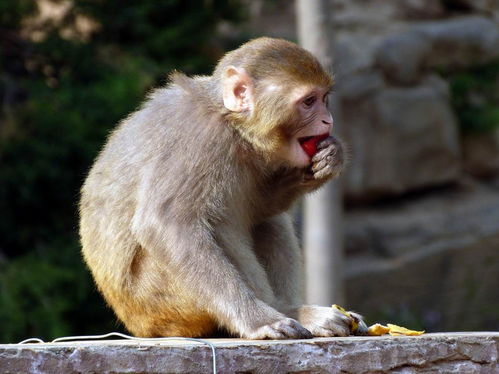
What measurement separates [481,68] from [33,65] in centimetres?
596

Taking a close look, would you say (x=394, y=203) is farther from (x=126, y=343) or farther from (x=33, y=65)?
(x=126, y=343)

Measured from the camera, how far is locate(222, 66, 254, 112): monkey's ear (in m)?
4.86

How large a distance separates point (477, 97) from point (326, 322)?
9.12m

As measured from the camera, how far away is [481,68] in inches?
510

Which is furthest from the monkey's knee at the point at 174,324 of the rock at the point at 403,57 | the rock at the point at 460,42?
the rock at the point at 460,42

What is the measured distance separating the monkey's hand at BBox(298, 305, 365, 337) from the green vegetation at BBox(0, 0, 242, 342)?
4.62 meters

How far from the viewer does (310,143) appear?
4.91 meters

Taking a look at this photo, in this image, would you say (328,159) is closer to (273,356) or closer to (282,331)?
(282,331)

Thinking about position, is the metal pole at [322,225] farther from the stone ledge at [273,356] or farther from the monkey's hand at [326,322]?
the stone ledge at [273,356]

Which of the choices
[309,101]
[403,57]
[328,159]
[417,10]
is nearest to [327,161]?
[328,159]

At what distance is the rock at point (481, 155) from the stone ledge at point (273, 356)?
8747 millimetres

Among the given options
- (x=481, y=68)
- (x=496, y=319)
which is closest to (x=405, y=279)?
(x=496, y=319)

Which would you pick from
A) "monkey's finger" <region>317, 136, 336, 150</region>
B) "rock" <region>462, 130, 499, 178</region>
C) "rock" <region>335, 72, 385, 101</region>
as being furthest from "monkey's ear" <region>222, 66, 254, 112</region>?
"rock" <region>462, 130, 499, 178</region>

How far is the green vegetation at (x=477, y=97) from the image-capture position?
12.6m
